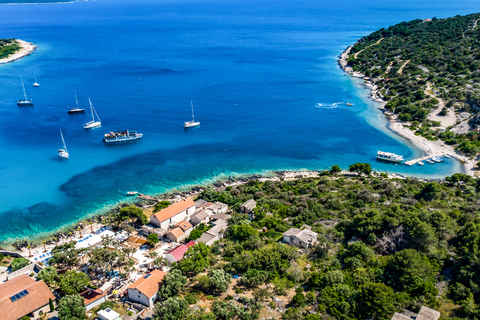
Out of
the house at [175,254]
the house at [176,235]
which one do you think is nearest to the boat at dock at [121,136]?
the house at [176,235]

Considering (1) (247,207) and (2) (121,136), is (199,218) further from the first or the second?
(2) (121,136)

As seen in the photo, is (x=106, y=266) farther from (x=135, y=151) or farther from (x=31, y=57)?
(x=31, y=57)

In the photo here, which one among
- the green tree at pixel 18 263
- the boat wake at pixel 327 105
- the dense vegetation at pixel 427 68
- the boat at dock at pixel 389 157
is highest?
the dense vegetation at pixel 427 68

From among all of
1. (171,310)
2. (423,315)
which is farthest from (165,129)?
(423,315)

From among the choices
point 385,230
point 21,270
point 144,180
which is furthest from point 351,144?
point 21,270

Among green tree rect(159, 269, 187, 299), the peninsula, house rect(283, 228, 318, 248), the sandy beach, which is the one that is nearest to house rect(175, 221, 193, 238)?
green tree rect(159, 269, 187, 299)

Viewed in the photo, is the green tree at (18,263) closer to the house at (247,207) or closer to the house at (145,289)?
the house at (145,289)
